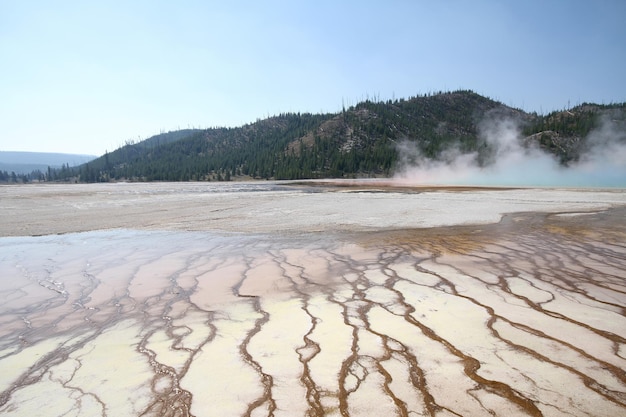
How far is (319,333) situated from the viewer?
12.3 feet

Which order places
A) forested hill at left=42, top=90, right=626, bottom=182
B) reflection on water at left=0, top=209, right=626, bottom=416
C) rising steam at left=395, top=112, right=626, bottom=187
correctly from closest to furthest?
reflection on water at left=0, top=209, right=626, bottom=416 → rising steam at left=395, top=112, right=626, bottom=187 → forested hill at left=42, top=90, right=626, bottom=182

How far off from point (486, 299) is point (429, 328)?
1341mm

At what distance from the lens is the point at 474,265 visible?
638 centimetres

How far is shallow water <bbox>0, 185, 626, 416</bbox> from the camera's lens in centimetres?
262

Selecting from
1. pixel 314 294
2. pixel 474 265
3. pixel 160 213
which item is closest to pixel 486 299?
pixel 474 265

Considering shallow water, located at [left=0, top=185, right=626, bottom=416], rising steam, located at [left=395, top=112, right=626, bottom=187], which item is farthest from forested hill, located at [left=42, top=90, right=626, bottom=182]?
shallow water, located at [left=0, top=185, right=626, bottom=416]

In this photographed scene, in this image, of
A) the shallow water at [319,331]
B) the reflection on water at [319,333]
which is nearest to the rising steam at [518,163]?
the shallow water at [319,331]

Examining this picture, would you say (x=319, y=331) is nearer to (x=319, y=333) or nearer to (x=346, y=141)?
(x=319, y=333)

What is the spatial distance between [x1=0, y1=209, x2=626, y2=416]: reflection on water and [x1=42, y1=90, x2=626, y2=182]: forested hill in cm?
7597

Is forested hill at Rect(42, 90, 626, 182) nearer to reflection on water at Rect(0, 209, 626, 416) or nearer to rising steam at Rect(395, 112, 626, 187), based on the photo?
rising steam at Rect(395, 112, 626, 187)

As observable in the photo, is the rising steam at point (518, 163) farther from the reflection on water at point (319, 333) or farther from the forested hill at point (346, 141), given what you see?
the reflection on water at point (319, 333)

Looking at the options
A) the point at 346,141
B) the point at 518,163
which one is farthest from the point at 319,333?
the point at 346,141

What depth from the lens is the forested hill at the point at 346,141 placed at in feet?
286

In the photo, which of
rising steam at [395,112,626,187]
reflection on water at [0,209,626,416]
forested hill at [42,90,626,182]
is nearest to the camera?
reflection on water at [0,209,626,416]
